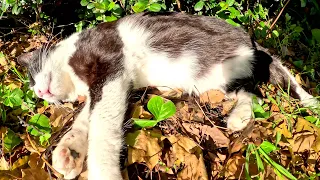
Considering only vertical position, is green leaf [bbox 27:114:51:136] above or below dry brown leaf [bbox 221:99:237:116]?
above

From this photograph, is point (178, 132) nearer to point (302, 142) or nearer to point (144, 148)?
point (144, 148)

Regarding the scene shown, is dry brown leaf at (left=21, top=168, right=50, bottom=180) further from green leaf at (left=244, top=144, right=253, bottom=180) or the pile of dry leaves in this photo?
green leaf at (left=244, top=144, right=253, bottom=180)

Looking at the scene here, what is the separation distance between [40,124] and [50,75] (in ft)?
1.38

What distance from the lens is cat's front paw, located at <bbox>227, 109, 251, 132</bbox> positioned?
2.19 metres

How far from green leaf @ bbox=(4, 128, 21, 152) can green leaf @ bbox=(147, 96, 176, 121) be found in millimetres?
743

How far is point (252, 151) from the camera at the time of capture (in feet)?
6.41

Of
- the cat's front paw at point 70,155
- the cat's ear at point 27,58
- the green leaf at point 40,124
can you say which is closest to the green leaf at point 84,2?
the cat's ear at point 27,58

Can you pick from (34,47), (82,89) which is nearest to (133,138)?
(82,89)

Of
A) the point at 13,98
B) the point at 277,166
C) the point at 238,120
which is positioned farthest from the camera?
the point at 13,98

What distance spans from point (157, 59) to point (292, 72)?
0.97 metres

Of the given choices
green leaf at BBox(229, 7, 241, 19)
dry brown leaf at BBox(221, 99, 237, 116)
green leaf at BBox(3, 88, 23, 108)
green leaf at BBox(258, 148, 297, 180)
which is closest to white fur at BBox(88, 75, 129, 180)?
green leaf at BBox(3, 88, 23, 108)

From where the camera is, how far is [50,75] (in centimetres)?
249

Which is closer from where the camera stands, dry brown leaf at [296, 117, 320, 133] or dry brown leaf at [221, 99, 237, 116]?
dry brown leaf at [296, 117, 320, 133]

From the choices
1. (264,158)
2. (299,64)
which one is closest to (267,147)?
(264,158)
